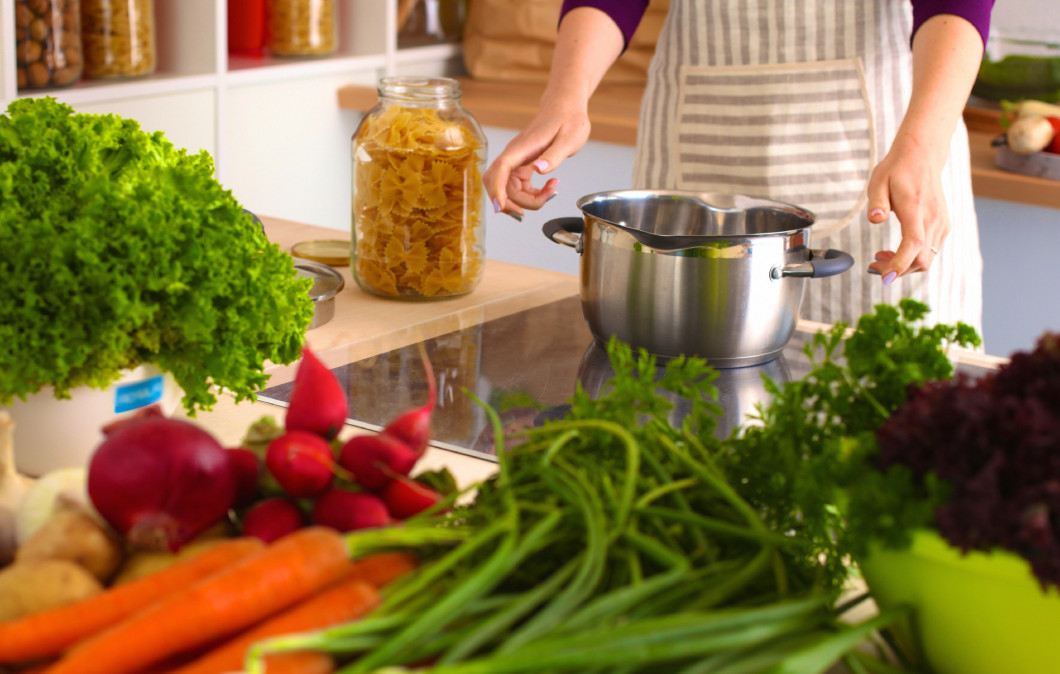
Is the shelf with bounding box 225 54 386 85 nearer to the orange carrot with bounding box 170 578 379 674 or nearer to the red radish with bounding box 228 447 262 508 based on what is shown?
the red radish with bounding box 228 447 262 508

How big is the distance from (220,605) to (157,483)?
3.7 inches

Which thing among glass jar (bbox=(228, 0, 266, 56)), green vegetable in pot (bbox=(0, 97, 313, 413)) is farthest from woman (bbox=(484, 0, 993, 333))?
glass jar (bbox=(228, 0, 266, 56))

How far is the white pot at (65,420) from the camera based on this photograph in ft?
2.70

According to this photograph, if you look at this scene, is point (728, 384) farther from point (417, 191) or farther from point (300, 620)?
point (300, 620)

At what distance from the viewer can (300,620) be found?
0.54 m

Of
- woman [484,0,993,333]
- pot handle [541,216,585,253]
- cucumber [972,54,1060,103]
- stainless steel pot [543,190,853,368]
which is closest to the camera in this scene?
stainless steel pot [543,190,853,368]

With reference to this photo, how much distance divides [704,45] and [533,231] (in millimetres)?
1234

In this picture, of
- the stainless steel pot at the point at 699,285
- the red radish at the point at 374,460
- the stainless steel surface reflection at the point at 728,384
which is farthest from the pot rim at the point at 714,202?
the red radish at the point at 374,460

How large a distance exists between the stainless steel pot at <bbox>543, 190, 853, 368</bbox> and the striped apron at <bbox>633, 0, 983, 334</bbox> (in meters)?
0.51

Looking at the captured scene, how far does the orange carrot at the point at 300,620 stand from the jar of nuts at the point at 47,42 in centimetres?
181

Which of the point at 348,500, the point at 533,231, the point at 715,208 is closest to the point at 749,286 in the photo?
the point at 715,208

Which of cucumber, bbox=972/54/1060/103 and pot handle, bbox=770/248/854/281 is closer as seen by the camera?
pot handle, bbox=770/248/854/281

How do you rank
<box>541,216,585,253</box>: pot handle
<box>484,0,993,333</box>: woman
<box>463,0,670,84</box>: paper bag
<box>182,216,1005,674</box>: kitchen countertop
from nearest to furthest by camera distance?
<box>182,216,1005,674</box>: kitchen countertop, <box>541,216,585,253</box>: pot handle, <box>484,0,993,333</box>: woman, <box>463,0,670,84</box>: paper bag

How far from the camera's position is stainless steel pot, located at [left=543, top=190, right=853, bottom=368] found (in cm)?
111
